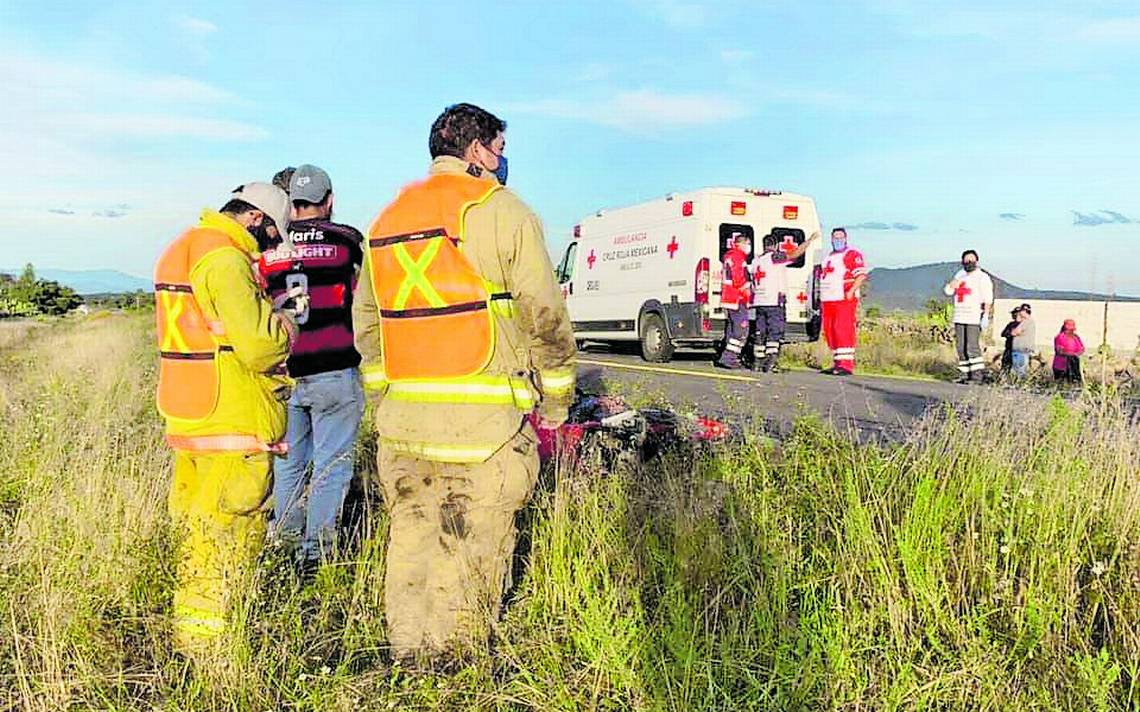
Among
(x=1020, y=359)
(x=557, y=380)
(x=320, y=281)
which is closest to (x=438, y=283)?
(x=557, y=380)

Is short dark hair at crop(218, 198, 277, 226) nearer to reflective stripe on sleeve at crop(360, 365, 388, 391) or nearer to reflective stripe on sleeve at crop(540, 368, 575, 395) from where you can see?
reflective stripe on sleeve at crop(360, 365, 388, 391)

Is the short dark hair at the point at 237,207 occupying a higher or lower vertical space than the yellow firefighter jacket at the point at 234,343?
higher

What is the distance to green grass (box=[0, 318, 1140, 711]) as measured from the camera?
3086mm

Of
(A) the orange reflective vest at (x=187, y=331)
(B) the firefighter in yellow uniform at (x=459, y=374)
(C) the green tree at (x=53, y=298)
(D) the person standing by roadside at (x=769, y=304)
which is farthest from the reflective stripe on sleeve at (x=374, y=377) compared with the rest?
(C) the green tree at (x=53, y=298)

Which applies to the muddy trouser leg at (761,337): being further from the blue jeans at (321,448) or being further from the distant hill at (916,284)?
the blue jeans at (321,448)

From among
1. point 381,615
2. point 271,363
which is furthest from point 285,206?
point 381,615

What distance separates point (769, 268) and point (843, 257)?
1.08 meters

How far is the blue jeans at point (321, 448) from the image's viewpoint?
479cm

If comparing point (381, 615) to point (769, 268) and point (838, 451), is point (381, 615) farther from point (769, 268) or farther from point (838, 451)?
point (769, 268)

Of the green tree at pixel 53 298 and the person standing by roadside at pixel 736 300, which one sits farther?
the green tree at pixel 53 298

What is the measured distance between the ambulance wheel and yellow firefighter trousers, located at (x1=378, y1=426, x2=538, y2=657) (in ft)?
43.0

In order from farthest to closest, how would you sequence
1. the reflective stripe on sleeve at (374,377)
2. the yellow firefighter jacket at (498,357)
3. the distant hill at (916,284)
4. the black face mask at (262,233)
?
the distant hill at (916,284)
the reflective stripe on sleeve at (374,377)
the black face mask at (262,233)
the yellow firefighter jacket at (498,357)

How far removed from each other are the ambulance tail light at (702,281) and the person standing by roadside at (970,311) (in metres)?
3.61

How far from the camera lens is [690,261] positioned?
15.8 metres
